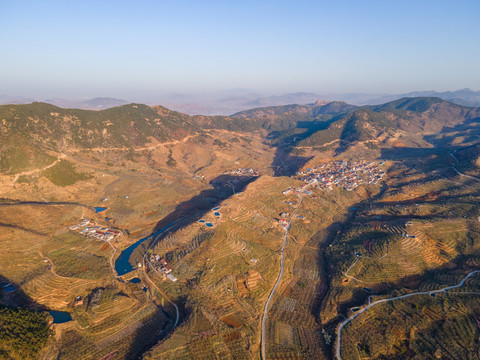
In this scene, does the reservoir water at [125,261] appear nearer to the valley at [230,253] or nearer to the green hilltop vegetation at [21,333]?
the valley at [230,253]

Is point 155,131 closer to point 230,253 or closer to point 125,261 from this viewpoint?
point 125,261

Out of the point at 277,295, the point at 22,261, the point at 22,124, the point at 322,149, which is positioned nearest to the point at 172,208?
the point at 22,261

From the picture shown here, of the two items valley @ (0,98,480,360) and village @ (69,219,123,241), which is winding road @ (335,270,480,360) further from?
village @ (69,219,123,241)

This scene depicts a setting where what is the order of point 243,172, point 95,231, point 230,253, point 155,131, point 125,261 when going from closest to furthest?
point 230,253
point 125,261
point 95,231
point 243,172
point 155,131

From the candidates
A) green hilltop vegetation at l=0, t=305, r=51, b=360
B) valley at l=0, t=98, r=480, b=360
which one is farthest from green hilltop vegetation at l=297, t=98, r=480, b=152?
green hilltop vegetation at l=0, t=305, r=51, b=360

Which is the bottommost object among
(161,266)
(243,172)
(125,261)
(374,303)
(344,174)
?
(125,261)

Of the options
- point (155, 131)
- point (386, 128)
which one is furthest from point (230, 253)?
point (386, 128)

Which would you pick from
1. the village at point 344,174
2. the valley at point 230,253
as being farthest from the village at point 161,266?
the village at point 344,174
